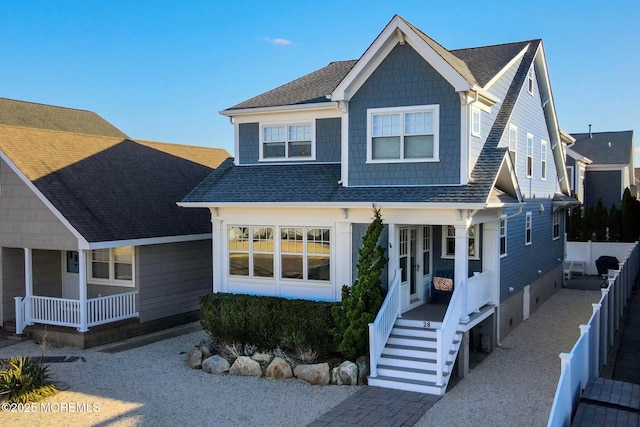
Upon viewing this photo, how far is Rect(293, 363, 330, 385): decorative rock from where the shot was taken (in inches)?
458

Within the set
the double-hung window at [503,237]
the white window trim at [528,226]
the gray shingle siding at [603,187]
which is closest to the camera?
the double-hung window at [503,237]

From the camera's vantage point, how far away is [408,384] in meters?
11.2

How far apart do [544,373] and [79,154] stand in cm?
1457

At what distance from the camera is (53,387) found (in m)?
11.1

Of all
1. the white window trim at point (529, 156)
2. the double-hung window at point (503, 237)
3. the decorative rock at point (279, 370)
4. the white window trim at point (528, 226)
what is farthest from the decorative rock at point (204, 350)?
the white window trim at point (529, 156)

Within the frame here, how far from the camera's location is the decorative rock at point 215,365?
41.1ft

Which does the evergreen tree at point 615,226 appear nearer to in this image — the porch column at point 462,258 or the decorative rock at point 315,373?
the porch column at point 462,258

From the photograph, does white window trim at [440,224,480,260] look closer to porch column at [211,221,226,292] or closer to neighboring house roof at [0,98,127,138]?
porch column at [211,221,226,292]

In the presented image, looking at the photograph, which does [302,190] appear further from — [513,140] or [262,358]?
[513,140]

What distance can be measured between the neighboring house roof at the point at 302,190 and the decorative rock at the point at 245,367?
3.79m

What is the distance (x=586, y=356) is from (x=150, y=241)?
11.4m

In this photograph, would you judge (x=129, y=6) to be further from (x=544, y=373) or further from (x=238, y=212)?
(x=544, y=373)

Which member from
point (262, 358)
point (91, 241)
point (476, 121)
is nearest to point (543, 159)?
point (476, 121)

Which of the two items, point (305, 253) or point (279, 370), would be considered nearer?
point (279, 370)
